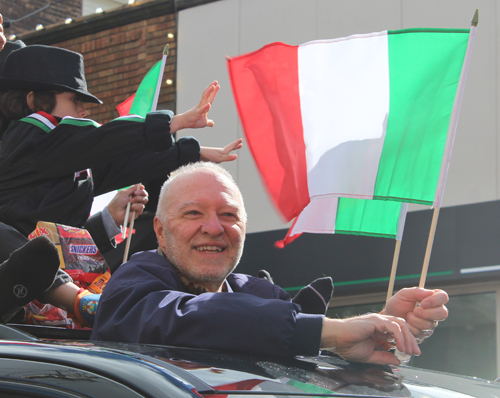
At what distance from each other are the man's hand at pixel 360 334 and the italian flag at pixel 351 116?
1476mm

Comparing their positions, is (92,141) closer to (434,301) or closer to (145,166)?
(145,166)

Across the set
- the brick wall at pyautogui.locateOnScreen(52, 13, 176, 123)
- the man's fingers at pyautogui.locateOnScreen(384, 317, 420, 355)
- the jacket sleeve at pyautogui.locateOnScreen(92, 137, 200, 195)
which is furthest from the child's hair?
the brick wall at pyautogui.locateOnScreen(52, 13, 176, 123)

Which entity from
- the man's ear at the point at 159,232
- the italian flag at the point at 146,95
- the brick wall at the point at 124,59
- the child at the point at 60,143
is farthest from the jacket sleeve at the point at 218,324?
the brick wall at the point at 124,59

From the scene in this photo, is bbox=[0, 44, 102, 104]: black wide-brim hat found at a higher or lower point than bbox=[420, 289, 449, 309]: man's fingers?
higher

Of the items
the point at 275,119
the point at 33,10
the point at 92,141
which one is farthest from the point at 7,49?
the point at 33,10

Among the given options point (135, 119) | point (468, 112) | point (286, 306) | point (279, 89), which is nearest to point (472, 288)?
point (468, 112)

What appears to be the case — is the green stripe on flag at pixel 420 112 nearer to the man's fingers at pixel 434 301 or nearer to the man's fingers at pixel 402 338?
the man's fingers at pixel 434 301

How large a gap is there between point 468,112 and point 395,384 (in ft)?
23.3

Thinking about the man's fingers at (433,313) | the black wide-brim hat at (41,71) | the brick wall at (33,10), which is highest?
the brick wall at (33,10)

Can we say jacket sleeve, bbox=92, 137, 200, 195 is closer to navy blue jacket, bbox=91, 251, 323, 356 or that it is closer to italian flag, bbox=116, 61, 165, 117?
italian flag, bbox=116, 61, 165, 117

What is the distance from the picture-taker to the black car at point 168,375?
1.28 m

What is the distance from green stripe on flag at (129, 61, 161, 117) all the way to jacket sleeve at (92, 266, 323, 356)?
2861 mm

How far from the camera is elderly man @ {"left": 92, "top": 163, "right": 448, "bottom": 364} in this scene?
6.07 ft

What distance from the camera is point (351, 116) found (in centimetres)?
370
